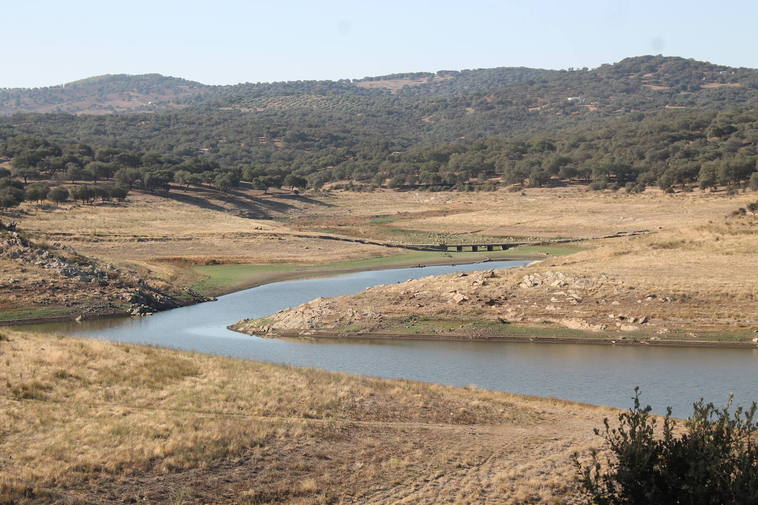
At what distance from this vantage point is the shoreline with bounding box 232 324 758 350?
125ft

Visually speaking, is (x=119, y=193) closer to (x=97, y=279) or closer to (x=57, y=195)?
(x=57, y=195)

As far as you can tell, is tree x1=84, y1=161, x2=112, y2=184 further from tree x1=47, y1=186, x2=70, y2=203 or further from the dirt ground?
tree x1=47, y1=186, x2=70, y2=203

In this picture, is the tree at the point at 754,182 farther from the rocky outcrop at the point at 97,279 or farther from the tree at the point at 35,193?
the tree at the point at 35,193

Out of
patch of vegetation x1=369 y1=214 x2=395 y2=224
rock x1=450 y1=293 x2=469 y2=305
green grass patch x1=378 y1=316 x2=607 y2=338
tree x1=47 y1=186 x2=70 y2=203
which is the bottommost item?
green grass patch x1=378 y1=316 x2=607 y2=338

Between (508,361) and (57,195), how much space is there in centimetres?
7916

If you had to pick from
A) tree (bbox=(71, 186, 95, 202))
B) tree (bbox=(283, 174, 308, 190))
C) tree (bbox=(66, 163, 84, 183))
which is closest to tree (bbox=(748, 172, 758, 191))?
tree (bbox=(283, 174, 308, 190))

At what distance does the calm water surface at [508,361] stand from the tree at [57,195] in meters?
56.9

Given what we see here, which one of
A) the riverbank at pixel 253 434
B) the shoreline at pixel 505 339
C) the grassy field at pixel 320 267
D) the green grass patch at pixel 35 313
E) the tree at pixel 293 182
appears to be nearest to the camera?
the riverbank at pixel 253 434

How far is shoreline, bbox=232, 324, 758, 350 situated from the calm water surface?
62 centimetres

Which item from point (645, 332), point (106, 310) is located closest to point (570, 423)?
point (645, 332)

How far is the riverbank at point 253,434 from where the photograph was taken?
17.8 meters

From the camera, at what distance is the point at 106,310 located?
49438 millimetres

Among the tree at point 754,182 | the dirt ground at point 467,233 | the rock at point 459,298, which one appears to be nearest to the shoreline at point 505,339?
the dirt ground at point 467,233

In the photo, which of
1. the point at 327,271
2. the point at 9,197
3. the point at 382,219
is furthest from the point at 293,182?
the point at 327,271
